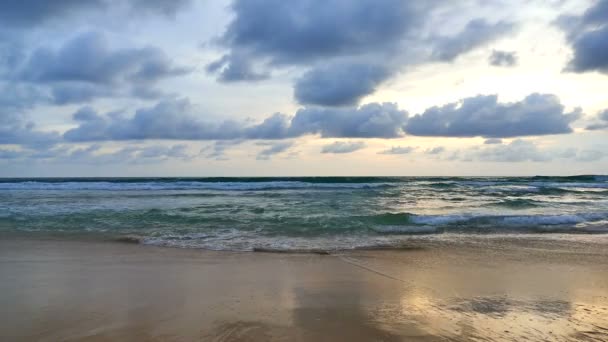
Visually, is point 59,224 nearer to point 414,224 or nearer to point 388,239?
point 388,239

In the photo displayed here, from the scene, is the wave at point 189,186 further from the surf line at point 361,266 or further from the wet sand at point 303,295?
the wet sand at point 303,295

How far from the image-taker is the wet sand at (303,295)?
4023mm

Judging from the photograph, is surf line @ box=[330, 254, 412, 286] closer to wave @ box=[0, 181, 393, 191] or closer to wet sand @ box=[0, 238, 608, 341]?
wet sand @ box=[0, 238, 608, 341]

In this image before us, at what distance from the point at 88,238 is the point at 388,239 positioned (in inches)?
290

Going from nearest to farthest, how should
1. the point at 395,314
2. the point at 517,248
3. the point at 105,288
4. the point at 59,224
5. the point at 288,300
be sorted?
the point at 395,314 < the point at 288,300 < the point at 105,288 < the point at 517,248 < the point at 59,224

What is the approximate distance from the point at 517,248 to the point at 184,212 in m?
11.3

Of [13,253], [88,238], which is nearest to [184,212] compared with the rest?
[88,238]

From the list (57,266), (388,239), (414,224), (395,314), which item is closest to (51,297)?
(57,266)

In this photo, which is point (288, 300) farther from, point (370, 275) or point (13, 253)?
point (13, 253)

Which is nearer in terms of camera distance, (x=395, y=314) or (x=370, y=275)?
(x=395, y=314)

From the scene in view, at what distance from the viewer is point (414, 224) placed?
12250mm

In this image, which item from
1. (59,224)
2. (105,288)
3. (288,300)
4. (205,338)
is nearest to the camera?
(205,338)

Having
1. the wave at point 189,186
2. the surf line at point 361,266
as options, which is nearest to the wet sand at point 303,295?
the surf line at point 361,266

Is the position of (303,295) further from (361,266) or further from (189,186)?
(189,186)
